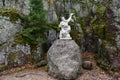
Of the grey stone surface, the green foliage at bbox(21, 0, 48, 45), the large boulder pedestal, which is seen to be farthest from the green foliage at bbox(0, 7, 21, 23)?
the large boulder pedestal

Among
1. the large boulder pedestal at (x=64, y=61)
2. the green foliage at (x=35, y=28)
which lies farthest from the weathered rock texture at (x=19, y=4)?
the large boulder pedestal at (x=64, y=61)

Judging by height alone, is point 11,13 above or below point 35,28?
above

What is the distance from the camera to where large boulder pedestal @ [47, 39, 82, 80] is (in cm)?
1289

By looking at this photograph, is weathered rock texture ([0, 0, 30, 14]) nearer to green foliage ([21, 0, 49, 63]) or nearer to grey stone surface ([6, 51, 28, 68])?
green foliage ([21, 0, 49, 63])

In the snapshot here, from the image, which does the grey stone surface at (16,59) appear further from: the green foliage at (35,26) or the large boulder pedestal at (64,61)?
the large boulder pedestal at (64,61)

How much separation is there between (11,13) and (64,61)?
19.5 ft

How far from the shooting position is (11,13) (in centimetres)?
1630

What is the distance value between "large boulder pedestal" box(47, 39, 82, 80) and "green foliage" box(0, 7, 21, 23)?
13.7ft

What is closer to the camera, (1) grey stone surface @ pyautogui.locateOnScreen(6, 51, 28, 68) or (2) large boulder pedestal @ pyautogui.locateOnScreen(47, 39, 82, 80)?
(2) large boulder pedestal @ pyautogui.locateOnScreen(47, 39, 82, 80)

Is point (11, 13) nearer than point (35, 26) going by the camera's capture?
No

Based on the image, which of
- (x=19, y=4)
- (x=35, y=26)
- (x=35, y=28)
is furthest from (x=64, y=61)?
(x=19, y=4)

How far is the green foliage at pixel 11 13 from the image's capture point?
632 inches

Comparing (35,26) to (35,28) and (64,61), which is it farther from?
(64,61)

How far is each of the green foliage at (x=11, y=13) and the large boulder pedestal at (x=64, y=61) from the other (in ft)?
13.7
